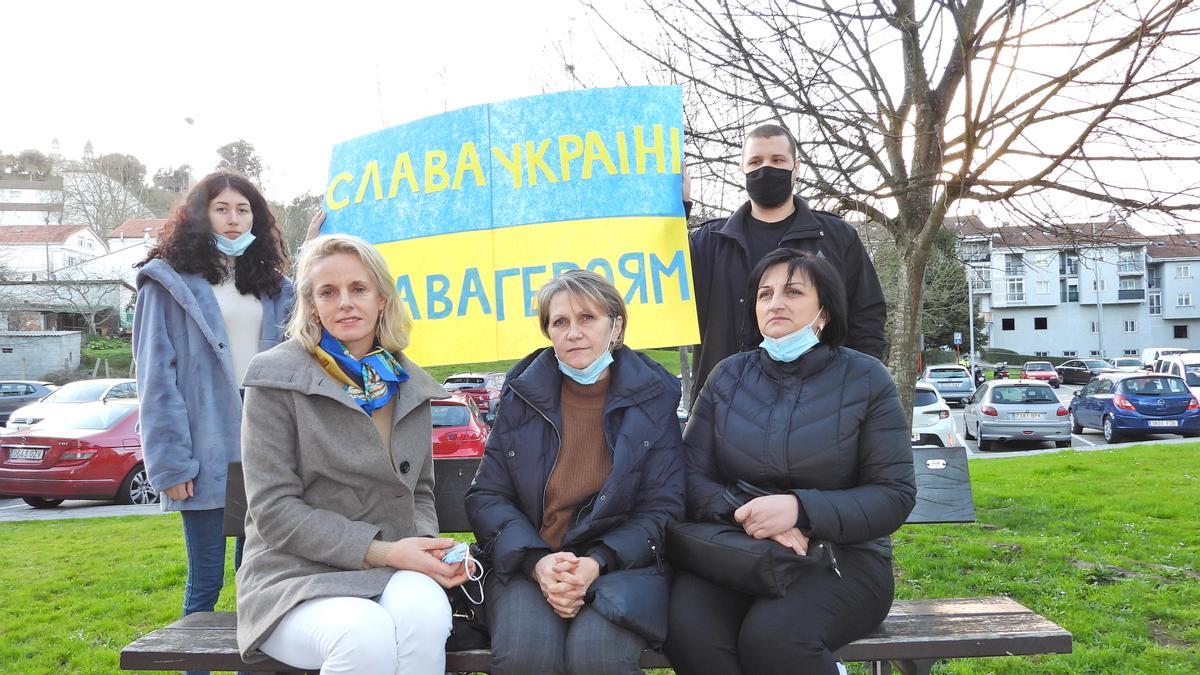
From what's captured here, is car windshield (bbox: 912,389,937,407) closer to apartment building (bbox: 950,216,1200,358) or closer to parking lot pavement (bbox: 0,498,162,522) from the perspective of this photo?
parking lot pavement (bbox: 0,498,162,522)

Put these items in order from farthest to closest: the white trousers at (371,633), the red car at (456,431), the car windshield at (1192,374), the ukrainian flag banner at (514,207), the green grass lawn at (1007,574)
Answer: the car windshield at (1192,374)
the red car at (456,431)
the green grass lawn at (1007,574)
the ukrainian flag banner at (514,207)
the white trousers at (371,633)

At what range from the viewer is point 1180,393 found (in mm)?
20188

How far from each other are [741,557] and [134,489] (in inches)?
493

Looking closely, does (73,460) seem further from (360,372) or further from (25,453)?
(360,372)

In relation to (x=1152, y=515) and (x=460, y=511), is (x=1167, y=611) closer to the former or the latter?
(x=1152, y=515)

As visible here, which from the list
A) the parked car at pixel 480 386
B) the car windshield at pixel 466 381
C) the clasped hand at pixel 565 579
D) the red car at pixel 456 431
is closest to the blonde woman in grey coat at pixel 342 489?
the clasped hand at pixel 565 579

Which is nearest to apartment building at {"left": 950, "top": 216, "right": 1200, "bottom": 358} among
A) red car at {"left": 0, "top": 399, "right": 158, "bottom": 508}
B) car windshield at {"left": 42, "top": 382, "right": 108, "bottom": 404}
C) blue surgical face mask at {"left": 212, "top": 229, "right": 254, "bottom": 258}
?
car windshield at {"left": 42, "top": 382, "right": 108, "bottom": 404}

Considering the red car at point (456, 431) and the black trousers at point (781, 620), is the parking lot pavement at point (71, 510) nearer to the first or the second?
the red car at point (456, 431)

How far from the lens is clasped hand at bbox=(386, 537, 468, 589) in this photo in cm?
276

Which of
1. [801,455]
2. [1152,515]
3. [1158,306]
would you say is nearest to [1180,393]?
[1152,515]

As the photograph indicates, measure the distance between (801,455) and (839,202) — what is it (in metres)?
3.35

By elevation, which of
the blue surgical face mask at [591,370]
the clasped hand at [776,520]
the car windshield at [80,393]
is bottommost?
the car windshield at [80,393]

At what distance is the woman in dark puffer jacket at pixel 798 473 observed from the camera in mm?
2736

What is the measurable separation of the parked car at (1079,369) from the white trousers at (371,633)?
53538mm
